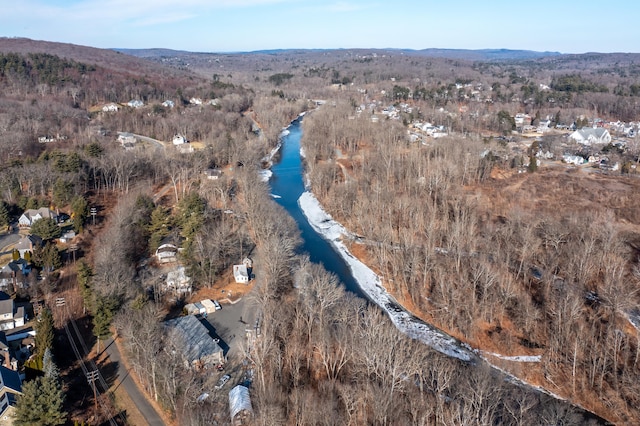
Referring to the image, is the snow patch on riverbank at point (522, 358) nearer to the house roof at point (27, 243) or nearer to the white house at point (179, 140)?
the house roof at point (27, 243)

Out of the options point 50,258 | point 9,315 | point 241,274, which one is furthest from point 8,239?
point 241,274

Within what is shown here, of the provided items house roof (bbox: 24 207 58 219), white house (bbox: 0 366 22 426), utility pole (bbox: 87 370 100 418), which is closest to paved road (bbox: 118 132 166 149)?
house roof (bbox: 24 207 58 219)

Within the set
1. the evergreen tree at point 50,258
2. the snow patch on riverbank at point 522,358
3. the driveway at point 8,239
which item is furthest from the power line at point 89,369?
the snow patch on riverbank at point 522,358

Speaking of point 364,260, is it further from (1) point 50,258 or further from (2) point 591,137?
(2) point 591,137

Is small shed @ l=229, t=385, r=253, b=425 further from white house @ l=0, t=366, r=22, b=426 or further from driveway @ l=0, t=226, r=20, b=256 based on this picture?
driveway @ l=0, t=226, r=20, b=256

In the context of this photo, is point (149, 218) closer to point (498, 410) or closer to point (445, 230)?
point (445, 230)

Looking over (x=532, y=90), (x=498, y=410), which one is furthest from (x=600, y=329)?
(x=532, y=90)
